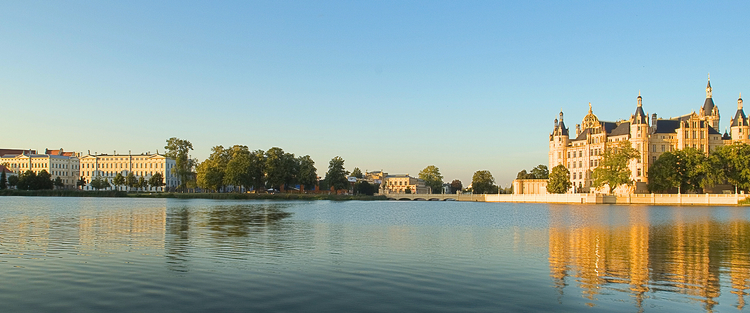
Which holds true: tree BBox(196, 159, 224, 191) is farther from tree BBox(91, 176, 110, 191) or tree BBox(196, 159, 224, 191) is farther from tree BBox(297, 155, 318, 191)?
tree BBox(91, 176, 110, 191)

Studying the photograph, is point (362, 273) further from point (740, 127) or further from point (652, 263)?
point (740, 127)

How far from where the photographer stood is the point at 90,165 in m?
181

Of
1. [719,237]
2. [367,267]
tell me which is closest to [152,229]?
[367,267]

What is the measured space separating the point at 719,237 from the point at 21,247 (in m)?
33.4

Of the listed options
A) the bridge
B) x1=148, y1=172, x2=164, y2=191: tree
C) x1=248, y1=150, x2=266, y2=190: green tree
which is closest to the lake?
x1=248, y1=150, x2=266, y2=190: green tree

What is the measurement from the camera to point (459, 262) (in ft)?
61.4

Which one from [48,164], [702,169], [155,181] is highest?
[48,164]

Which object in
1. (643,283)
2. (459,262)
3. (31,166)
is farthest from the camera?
(31,166)

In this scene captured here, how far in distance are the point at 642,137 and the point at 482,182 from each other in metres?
60.3

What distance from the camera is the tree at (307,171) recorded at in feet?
429

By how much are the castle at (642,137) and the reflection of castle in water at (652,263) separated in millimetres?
94331

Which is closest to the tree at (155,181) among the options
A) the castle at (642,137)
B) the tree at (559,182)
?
the tree at (559,182)

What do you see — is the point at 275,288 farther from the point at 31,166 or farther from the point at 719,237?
the point at 31,166

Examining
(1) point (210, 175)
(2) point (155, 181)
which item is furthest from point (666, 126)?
(2) point (155, 181)
